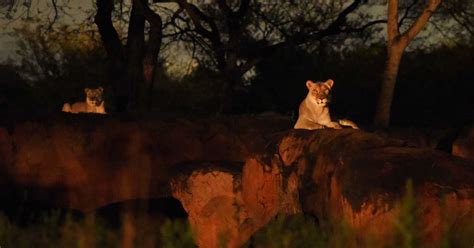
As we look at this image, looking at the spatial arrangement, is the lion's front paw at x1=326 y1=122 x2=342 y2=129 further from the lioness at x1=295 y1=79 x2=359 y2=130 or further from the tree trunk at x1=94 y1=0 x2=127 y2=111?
the tree trunk at x1=94 y1=0 x2=127 y2=111

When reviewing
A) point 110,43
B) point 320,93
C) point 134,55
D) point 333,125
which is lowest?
point 333,125

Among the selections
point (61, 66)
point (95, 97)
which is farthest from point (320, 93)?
point (61, 66)

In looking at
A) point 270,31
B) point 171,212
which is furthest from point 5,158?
point 270,31

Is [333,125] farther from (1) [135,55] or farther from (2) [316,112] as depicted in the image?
(1) [135,55]

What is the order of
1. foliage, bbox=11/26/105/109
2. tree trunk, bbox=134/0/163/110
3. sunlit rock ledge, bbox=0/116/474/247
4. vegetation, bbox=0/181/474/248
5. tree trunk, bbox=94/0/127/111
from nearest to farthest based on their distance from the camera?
1. vegetation, bbox=0/181/474/248
2. sunlit rock ledge, bbox=0/116/474/247
3. tree trunk, bbox=134/0/163/110
4. tree trunk, bbox=94/0/127/111
5. foliage, bbox=11/26/105/109

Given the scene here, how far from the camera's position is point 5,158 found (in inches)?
618

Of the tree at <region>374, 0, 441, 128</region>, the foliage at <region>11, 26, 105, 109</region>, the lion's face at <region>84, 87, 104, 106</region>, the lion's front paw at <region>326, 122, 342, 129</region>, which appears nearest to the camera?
the lion's front paw at <region>326, 122, 342, 129</region>

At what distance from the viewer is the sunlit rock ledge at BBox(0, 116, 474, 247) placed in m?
8.01

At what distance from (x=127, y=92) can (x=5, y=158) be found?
225 inches

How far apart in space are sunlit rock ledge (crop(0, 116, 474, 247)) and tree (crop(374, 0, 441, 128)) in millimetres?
3567

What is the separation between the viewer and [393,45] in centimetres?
1862

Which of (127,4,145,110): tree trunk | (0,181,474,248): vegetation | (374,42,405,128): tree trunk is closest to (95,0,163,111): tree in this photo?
(127,4,145,110): tree trunk

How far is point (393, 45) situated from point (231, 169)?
20.0 ft

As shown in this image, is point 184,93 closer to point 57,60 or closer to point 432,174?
point 57,60
